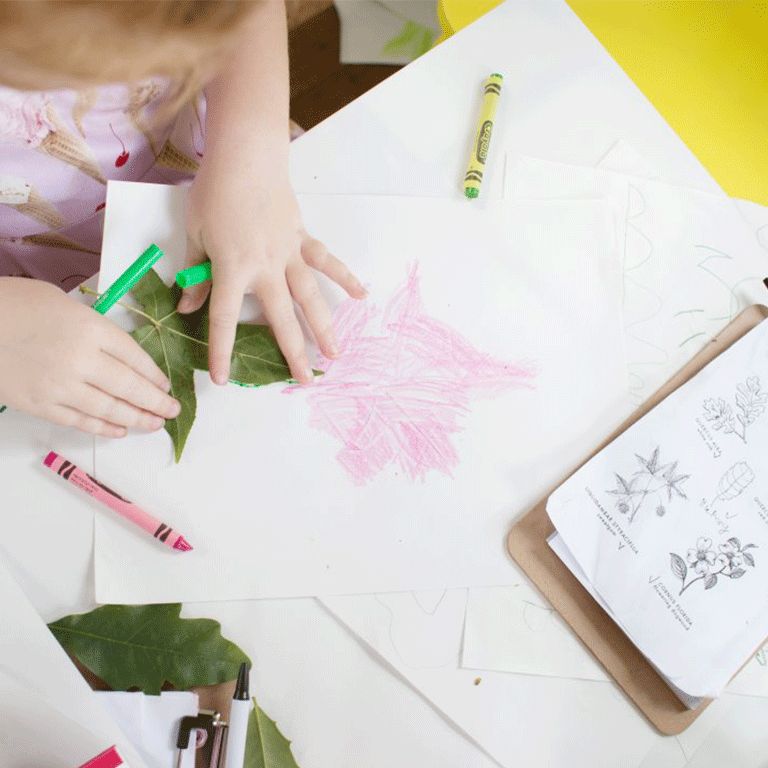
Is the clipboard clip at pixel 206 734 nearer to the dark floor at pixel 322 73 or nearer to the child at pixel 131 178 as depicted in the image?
the child at pixel 131 178

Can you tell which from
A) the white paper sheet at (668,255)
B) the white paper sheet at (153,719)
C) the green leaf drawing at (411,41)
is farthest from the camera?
the green leaf drawing at (411,41)

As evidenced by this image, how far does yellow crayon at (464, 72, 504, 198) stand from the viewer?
24.5 inches

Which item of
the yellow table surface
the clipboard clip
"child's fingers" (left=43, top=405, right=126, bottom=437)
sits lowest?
the clipboard clip

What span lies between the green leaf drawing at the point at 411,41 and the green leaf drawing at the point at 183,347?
76cm

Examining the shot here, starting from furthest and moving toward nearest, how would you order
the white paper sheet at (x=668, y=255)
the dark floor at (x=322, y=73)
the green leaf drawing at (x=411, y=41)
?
the dark floor at (x=322, y=73)
the green leaf drawing at (x=411, y=41)
the white paper sheet at (x=668, y=255)

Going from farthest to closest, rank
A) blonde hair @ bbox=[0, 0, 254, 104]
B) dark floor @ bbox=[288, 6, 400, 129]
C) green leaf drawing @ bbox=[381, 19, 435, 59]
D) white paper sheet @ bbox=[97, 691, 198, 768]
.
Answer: dark floor @ bbox=[288, 6, 400, 129]
green leaf drawing @ bbox=[381, 19, 435, 59]
white paper sheet @ bbox=[97, 691, 198, 768]
blonde hair @ bbox=[0, 0, 254, 104]

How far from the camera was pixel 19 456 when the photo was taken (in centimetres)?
56

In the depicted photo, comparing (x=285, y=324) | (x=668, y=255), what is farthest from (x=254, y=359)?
(x=668, y=255)

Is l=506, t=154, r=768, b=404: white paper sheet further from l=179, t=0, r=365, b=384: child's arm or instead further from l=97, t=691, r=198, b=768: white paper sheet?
l=97, t=691, r=198, b=768: white paper sheet

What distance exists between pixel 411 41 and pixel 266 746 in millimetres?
1015

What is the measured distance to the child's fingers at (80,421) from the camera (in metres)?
0.55

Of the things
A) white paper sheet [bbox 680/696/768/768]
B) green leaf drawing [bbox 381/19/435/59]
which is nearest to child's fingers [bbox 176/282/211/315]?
white paper sheet [bbox 680/696/768/768]

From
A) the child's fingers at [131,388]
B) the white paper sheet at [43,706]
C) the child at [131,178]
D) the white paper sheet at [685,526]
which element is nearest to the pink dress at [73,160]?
the child at [131,178]

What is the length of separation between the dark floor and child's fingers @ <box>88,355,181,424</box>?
0.83 meters
